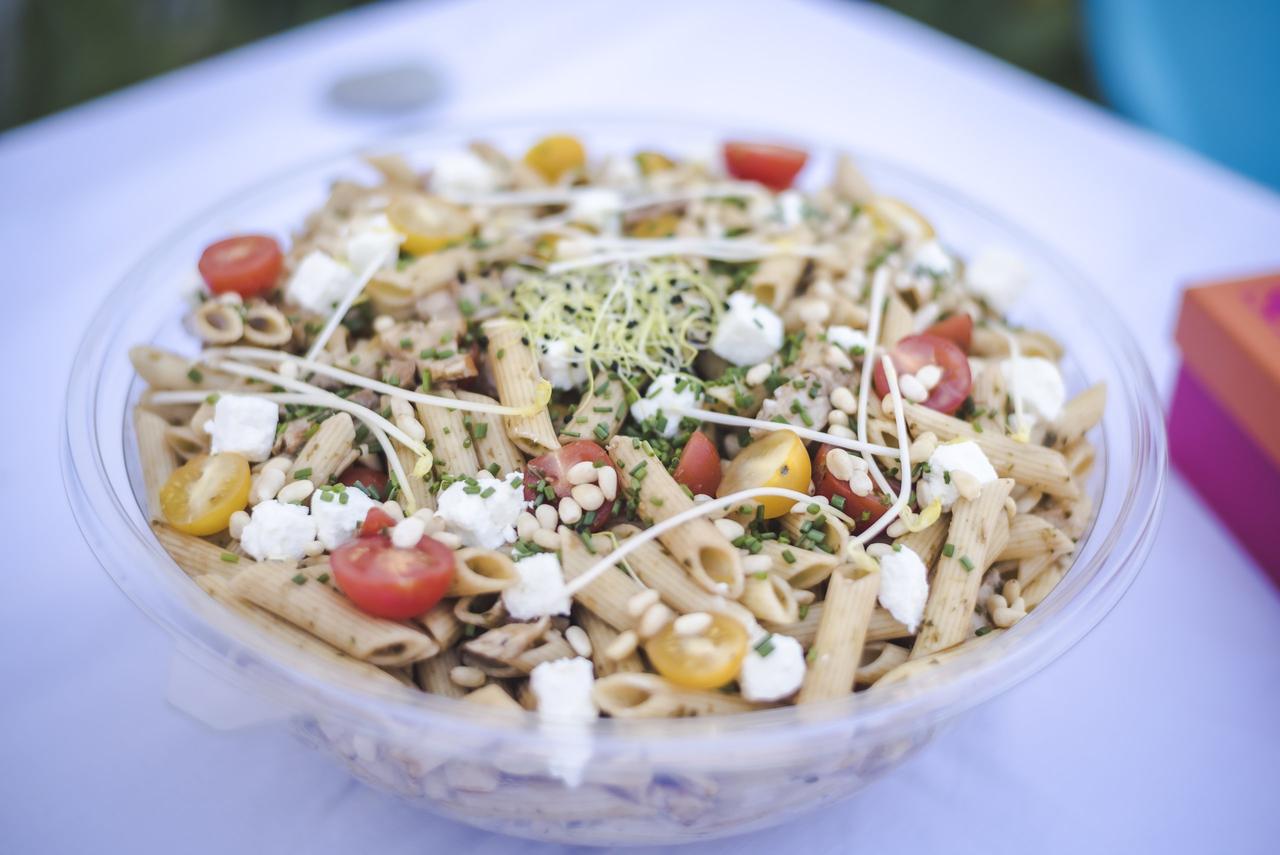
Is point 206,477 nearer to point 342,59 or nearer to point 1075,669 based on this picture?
point 1075,669

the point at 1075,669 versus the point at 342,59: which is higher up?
the point at 342,59

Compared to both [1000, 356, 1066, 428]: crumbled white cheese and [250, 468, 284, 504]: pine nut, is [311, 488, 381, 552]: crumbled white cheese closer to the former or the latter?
[250, 468, 284, 504]: pine nut

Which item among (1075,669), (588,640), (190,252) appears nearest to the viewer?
(588,640)

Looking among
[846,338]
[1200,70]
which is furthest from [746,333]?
[1200,70]

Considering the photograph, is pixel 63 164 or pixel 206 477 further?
pixel 63 164

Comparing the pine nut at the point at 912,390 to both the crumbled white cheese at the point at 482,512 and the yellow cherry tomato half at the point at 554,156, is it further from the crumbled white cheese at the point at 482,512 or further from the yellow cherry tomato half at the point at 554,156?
the yellow cherry tomato half at the point at 554,156

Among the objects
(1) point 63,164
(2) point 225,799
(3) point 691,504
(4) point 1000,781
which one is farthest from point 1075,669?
(1) point 63,164

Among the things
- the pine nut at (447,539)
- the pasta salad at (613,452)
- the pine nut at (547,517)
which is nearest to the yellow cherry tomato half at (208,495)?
the pasta salad at (613,452)

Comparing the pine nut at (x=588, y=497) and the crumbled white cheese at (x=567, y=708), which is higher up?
the pine nut at (x=588, y=497)
